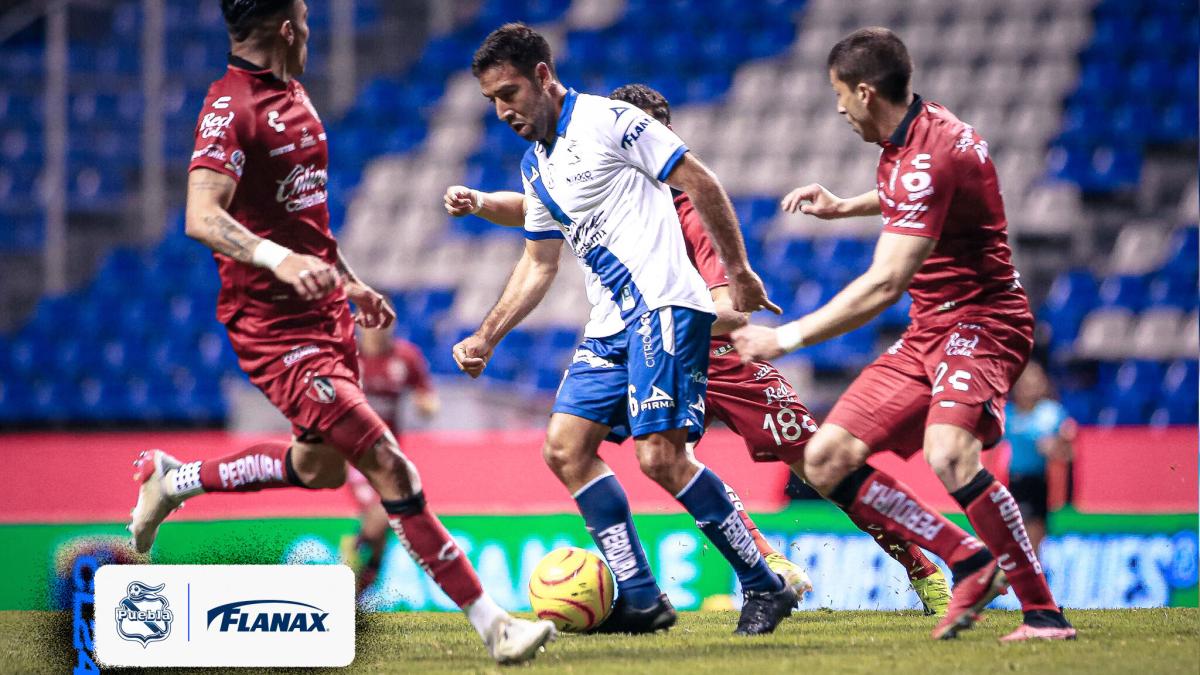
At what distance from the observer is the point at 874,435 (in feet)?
17.8

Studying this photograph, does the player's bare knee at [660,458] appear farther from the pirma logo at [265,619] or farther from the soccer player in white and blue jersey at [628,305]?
the pirma logo at [265,619]

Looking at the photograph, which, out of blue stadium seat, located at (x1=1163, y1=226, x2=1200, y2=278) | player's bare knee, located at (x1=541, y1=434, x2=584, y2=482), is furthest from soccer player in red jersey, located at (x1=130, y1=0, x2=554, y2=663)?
blue stadium seat, located at (x1=1163, y1=226, x2=1200, y2=278)

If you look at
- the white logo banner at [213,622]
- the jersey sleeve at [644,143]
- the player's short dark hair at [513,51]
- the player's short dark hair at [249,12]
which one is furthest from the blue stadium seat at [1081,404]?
the player's short dark hair at [249,12]

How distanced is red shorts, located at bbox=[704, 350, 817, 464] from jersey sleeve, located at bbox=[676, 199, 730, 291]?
0.36 metres

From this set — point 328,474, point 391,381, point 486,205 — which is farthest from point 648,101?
point 391,381

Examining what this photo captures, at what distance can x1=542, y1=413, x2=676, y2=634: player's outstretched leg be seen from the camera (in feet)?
18.6

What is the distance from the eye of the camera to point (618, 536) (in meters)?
5.68

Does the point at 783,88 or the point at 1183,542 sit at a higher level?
the point at 783,88

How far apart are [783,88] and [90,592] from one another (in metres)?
13.4

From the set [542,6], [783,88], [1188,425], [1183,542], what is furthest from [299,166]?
[542,6]

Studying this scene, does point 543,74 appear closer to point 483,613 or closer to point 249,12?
point 249,12

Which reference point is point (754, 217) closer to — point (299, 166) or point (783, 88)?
point (783, 88)

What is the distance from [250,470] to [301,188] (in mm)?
1154

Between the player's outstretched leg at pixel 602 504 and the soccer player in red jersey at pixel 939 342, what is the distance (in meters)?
0.79
